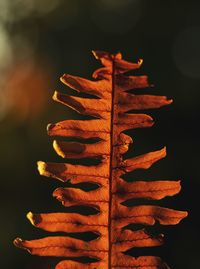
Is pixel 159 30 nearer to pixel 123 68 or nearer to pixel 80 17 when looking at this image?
pixel 80 17

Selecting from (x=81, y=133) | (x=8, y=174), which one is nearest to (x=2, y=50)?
(x=8, y=174)

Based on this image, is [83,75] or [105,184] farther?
[83,75]

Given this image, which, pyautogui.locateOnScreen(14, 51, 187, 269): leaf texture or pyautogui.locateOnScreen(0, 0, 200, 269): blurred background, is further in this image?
pyautogui.locateOnScreen(0, 0, 200, 269): blurred background

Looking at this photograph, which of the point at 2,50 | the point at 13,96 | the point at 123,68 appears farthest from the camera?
the point at 2,50

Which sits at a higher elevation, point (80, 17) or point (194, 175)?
point (80, 17)
